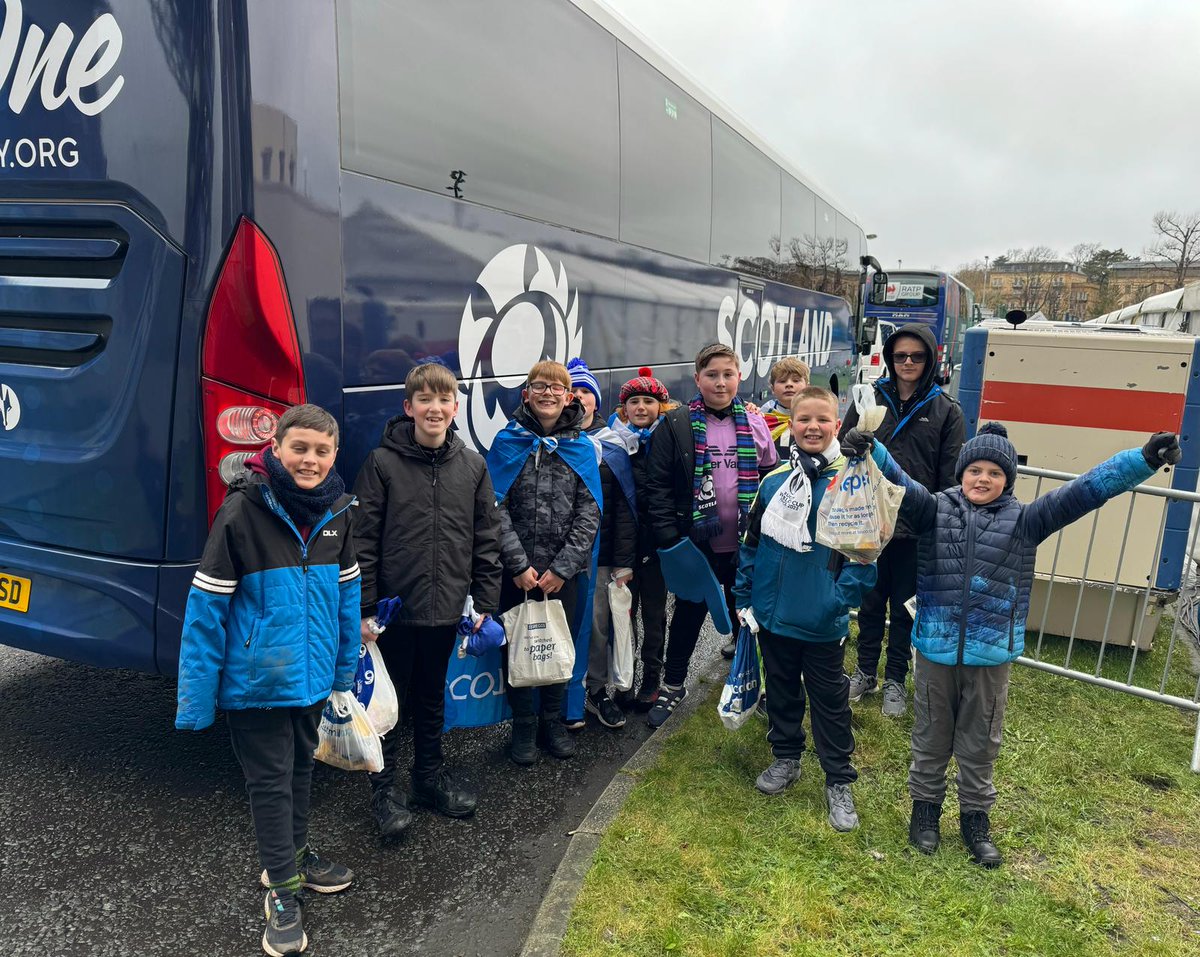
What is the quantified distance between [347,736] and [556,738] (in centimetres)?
129

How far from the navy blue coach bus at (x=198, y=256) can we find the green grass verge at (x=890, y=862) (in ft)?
5.88

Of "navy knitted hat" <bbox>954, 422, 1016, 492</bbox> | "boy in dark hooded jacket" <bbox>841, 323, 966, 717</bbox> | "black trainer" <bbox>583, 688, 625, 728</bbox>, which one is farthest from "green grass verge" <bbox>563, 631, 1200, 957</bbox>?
"navy knitted hat" <bbox>954, 422, 1016, 492</bbox>

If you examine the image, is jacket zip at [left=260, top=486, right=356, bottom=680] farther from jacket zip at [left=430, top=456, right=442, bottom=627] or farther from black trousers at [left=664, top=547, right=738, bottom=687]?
black trousers at [left=664, top=547, right=738, bottom=687]

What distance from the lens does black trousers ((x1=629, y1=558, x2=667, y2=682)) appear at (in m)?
4.29

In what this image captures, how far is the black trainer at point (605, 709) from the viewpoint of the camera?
4184 mm

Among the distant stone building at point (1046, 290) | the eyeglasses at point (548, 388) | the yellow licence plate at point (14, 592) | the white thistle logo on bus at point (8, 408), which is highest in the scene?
the distant stone building at point (1046, 290)

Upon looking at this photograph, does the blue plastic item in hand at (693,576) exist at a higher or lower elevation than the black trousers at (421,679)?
higher

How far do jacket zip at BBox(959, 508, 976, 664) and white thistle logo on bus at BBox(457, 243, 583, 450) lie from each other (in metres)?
2.07

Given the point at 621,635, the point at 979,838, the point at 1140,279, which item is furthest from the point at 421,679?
the point at 1140,279

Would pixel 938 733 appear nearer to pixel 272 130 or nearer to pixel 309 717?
pixel 309 717

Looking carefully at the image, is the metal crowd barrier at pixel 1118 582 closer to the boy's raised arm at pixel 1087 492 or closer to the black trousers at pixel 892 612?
the black trousers at pixel 892 612

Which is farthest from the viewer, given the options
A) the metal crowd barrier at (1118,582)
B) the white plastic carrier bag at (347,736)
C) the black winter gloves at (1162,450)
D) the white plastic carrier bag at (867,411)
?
the metal crowd barrier at (1118,582)

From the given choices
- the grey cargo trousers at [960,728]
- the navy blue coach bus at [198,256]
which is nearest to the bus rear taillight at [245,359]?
the navy blue coach bus at [198,256]

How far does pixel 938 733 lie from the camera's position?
10.5ft
